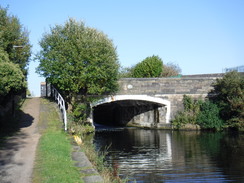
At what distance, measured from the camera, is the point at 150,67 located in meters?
31.4

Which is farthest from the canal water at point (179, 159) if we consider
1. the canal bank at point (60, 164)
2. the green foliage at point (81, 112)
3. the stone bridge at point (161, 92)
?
the stone bridge at point (161, 92)

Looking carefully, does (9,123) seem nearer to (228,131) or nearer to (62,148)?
(62,148)

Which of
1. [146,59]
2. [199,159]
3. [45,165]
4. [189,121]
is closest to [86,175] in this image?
[45,165]

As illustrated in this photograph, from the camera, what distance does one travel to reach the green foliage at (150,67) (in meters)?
31.4

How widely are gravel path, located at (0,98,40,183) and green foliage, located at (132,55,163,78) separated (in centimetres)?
1969

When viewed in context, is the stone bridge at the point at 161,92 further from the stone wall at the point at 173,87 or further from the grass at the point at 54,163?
the grass at the point at 54,163

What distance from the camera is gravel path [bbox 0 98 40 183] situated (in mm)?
5570

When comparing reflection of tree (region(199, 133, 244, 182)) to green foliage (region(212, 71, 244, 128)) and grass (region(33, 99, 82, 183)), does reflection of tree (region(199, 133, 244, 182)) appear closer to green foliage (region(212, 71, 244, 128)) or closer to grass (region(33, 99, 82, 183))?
green foliage (region(212, 71, 244, 128))

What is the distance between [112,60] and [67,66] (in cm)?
281

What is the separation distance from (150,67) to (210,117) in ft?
44.3

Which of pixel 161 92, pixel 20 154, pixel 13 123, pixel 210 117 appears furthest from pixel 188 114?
pixel 20 154

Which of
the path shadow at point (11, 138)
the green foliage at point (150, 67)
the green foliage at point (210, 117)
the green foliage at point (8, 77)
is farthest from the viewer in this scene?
the green foliage at point (150, 67)

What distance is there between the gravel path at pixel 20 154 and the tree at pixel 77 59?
4.08m

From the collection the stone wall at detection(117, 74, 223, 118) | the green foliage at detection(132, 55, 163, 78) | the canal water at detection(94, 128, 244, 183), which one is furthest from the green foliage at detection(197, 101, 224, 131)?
the green foliage at detection(132, 55, 163, 78)
